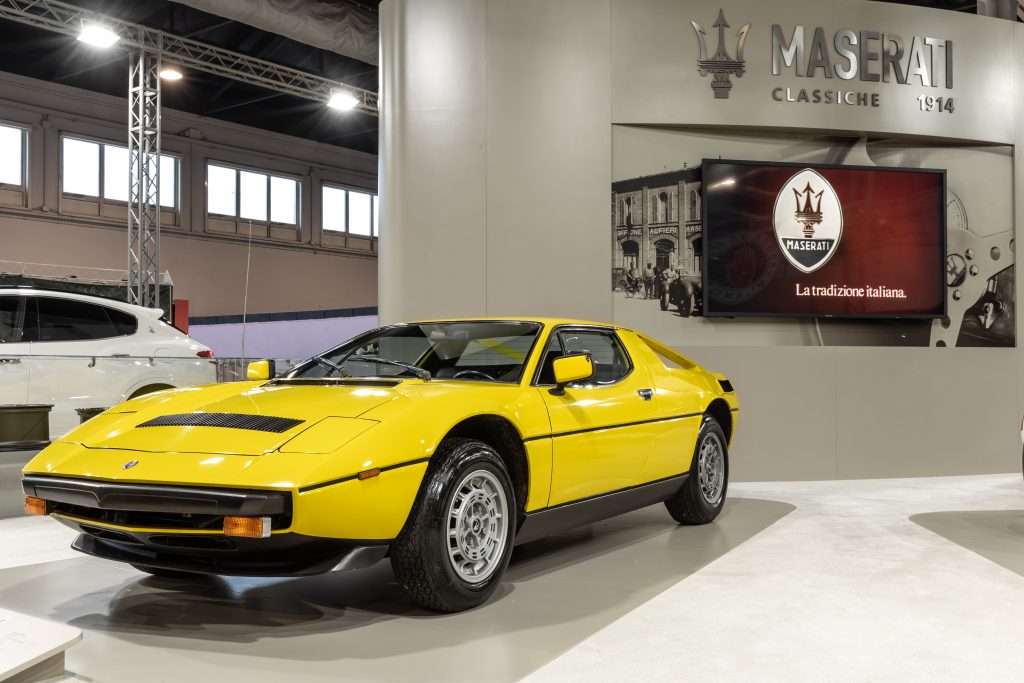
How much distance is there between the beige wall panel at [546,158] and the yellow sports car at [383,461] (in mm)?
2564

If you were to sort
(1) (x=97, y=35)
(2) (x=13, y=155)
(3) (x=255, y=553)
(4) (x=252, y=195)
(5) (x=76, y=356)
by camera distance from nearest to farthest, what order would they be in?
(3) (x=255, y=553) → (5) (x=76, y=356) → (1) (x=97, y=35) → (2) (x=13, y=155) → (4) (x=252, y=195)

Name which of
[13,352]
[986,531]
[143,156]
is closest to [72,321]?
[13,352]

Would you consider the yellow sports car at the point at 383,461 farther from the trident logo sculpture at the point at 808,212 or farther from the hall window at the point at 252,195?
the hall window at the point at 252,195

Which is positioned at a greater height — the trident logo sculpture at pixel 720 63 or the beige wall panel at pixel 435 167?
the trident logo sculpture at pixel 720 63

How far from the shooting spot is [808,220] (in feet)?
25.7

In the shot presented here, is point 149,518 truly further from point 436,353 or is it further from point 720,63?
point 720,63

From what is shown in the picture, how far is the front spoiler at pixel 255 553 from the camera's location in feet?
9.73

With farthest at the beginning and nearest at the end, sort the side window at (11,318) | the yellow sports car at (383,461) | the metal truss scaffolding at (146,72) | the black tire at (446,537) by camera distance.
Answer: the metal truss scaffolding at (146,72) → the side window at (11,318) → the black tire at (446,537) → the yellow sports car at (383,461)

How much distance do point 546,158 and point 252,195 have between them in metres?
19.6

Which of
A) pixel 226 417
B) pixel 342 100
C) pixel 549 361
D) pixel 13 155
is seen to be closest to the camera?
pixel 226 417

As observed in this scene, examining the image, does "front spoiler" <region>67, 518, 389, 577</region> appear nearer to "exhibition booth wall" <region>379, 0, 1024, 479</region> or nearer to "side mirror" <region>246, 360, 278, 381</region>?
"side mirror" <region>246, 360, 278, 381</region>

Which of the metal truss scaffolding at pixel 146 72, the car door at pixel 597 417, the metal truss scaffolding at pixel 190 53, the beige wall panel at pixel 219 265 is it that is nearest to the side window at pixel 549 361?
the car door at pixel 597 417

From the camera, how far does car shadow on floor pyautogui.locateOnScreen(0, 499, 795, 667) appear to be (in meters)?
3.12

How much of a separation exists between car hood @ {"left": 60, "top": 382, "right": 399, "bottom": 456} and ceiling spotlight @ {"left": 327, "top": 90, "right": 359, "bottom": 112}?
50.9 ft
